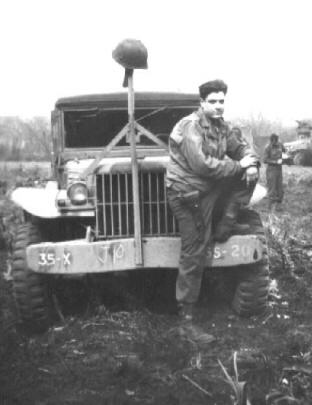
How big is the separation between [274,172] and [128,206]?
8.31m

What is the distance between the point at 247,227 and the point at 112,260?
1.02 meters

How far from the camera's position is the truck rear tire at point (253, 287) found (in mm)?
4438

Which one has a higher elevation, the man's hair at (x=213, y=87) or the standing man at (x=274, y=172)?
the man's hair at (x=213, y=87)

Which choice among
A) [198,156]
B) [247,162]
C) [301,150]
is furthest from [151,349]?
[301,150]

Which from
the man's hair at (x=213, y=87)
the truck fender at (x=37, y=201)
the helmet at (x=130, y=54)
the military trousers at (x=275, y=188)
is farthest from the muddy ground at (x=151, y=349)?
the military trousers at (x=275, y=188)

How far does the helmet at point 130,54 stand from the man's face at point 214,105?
0.52 m

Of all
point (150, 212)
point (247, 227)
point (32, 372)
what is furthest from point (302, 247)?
point (32, 372)

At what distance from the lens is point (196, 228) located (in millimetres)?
4066

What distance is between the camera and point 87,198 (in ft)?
14.5

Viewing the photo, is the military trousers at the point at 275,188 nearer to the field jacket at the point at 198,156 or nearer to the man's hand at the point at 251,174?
the field jacket at the point at 198,156

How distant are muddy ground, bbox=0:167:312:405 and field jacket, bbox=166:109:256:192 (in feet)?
3.32

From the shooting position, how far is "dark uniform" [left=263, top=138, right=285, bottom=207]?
12.0 metres

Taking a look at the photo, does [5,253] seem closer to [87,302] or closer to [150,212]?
[87,302]

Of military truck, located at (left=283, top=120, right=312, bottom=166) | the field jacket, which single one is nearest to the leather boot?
the field jacket
